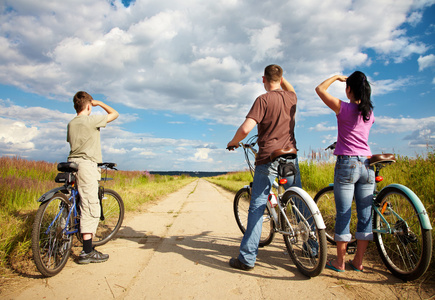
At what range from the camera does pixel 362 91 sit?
2721 millimetres

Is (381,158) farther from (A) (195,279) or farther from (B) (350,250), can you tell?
(A) (195,279)

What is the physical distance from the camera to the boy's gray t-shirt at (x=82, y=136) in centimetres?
336

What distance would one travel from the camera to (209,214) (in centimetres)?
638

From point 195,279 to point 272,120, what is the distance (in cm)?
196

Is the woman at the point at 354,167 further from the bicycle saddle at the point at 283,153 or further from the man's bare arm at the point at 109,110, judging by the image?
the man's bare arm at the point at 109,110

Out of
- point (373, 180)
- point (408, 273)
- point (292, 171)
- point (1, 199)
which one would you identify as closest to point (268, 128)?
point (292, 171)

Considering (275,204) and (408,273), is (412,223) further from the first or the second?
Result: (275,204)

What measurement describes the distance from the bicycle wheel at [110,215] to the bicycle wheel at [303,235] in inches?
111

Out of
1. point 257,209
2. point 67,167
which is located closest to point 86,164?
point 67,167

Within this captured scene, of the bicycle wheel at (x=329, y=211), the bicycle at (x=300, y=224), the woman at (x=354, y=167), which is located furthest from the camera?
the bicycle wheel at (x=329, y=211)

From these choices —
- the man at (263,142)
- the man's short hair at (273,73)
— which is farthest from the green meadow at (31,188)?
the man's short hair at (273,73)

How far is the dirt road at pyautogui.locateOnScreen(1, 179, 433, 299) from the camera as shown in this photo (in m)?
2.34

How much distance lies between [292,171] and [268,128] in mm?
578

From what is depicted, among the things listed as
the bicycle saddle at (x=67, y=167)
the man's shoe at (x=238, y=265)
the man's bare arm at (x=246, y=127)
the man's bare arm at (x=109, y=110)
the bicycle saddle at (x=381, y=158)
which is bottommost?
the man's shoe at (x=238, y=265)
